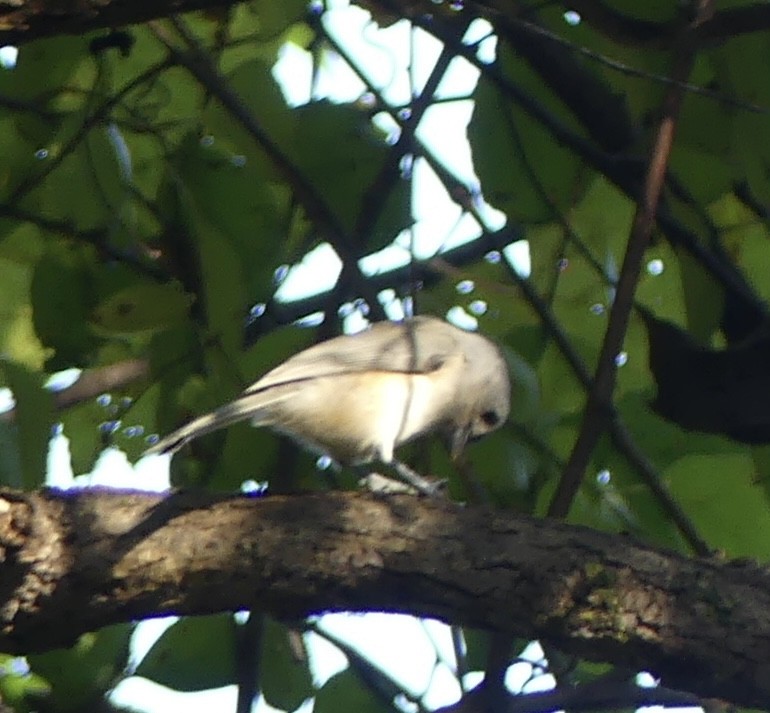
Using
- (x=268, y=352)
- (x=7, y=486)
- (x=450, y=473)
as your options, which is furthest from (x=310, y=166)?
(x=7, y=486)

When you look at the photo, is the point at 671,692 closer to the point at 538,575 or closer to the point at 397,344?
the point at 538,575

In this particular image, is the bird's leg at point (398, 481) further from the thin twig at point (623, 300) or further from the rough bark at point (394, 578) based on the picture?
the rough bark at point (394, 578)

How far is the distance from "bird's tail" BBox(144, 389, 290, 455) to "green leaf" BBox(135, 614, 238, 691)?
34 cm

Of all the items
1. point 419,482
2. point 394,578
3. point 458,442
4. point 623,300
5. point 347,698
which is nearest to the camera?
point 394,578

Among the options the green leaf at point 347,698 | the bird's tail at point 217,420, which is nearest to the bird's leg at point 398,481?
the bird's tail at point 217,420

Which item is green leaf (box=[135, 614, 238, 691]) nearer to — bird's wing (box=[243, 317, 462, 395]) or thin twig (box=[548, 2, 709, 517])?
bird's wing (box=[243, 317, 462, 395])

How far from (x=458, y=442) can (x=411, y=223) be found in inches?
24.7

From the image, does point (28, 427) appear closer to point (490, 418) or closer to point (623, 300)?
point (623, 300)

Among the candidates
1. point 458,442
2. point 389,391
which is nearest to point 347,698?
point 458,442

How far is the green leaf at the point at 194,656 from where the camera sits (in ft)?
8.51

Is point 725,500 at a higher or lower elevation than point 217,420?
A: lower

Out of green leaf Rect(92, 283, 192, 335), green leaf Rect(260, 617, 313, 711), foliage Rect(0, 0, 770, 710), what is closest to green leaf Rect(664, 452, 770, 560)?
foliage Rect(0, 0, 770, 710)

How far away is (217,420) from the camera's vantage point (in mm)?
2727

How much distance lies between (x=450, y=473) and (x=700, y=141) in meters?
0.87
